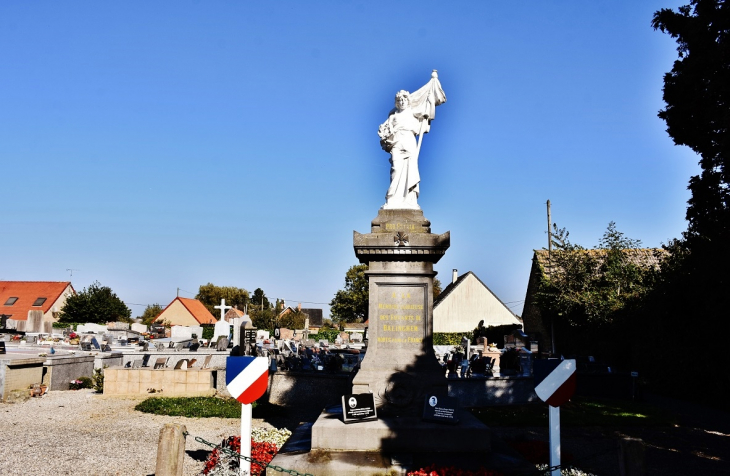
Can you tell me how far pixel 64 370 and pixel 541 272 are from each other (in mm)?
22917

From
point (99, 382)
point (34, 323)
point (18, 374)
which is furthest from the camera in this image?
point (34, 323)

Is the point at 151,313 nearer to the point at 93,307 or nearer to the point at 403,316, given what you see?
the point at 93,307

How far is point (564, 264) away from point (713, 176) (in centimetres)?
1330

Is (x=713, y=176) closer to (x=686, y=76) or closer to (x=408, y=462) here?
(x=686, y=76)

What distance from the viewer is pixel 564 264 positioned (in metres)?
25.7

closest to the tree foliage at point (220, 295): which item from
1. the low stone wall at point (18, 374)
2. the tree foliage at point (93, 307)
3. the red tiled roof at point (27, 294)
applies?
the red tiled roof at point (27, 294)

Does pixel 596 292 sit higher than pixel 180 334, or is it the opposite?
pixel 596 292

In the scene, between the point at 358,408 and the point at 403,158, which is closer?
the point at 358,408

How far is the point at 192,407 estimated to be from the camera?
14039mm

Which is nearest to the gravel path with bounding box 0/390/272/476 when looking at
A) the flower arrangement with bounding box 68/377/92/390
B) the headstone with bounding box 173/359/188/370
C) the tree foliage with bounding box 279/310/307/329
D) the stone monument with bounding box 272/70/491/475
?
the flower arrangement with bounding box 68/377/92/390

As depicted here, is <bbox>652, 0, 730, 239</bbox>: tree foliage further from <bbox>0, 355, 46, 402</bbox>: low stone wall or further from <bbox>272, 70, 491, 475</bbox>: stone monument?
<bbox>0, 355, 46, 402</bbox>: low stone wall

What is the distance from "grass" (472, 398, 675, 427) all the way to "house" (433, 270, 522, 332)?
32.9m

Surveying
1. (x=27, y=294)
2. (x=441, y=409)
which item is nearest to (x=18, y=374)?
(x=441, y=409)

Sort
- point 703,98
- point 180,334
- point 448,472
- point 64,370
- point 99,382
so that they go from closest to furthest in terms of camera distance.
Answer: point 448,472 < point 703,98 < point 99,382 < point 64,370 < point 180,334
